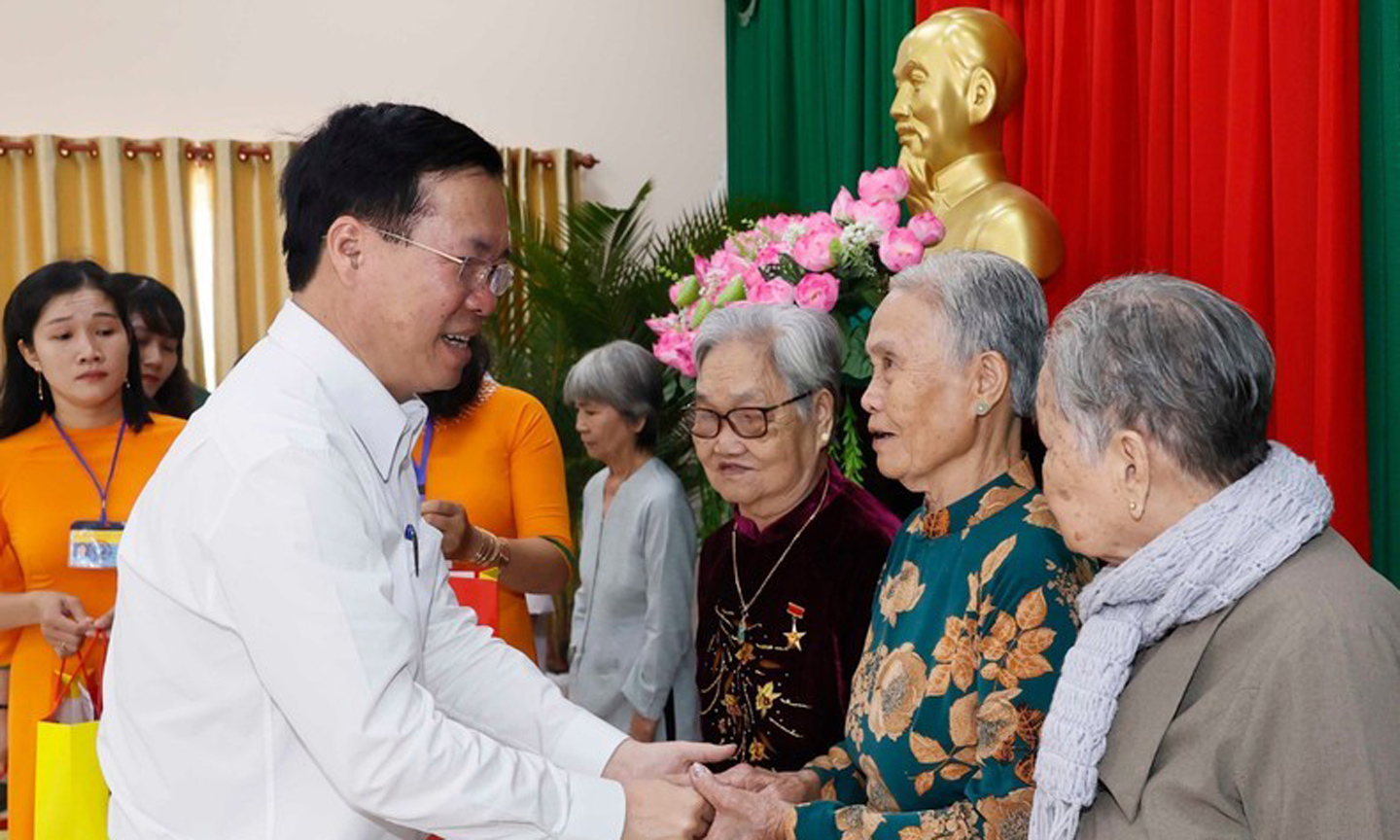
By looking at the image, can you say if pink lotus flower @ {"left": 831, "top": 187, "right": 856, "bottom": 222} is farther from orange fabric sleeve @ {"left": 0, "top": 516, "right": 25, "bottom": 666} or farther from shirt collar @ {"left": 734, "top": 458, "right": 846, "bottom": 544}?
orange fabric sleeve @ {"left": 0, "top": 516, "right": 25, "bottom": 666}

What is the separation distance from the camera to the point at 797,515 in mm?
2412

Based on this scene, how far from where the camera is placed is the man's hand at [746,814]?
6.02 ft

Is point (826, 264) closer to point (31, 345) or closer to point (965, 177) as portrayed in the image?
point (965, 177)

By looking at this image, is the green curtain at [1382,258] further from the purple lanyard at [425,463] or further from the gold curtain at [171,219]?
the gold curtain at [171,219]

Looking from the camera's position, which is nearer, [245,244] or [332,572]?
[332,572]

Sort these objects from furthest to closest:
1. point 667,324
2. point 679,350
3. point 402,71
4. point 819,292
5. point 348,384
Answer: point 402,71, point 667,324, point 679,350, point 819,292, point 348,384

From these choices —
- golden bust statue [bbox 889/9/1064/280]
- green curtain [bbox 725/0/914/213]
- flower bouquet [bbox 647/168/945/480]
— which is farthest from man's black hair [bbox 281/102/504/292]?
green curtain [bbox 725/0/914/213]

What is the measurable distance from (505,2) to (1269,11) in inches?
187

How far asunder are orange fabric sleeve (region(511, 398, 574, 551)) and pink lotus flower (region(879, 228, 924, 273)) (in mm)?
862

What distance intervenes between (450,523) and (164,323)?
4.23 ft

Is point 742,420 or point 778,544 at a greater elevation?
point 742,420

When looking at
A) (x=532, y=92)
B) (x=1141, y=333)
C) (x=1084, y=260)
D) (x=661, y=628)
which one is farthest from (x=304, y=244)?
(x=532, y=92)

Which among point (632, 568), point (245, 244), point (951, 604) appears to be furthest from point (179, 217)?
point (951, 604)

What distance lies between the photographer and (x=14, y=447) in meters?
2.96
